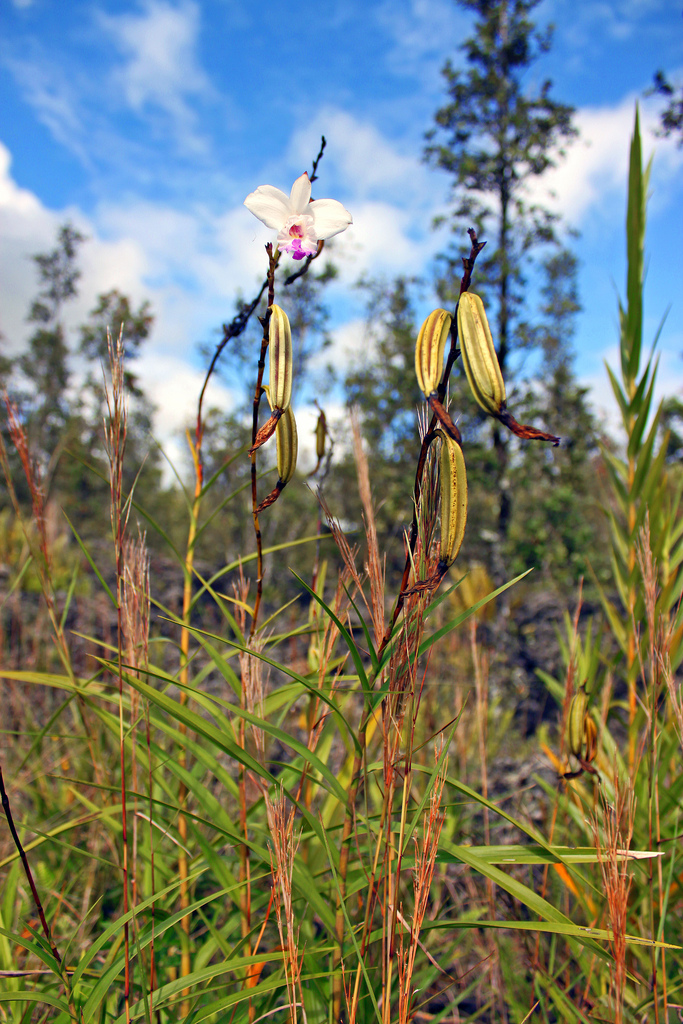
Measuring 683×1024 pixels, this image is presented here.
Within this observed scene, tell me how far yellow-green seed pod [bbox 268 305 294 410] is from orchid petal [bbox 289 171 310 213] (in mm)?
145

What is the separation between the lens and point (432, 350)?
1.77 feet

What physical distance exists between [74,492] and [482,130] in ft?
39.4

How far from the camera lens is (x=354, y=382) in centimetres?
868

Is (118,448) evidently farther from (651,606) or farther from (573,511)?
(573,511)

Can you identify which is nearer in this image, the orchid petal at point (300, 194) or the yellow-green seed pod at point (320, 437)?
the orchid petal at point (300, 194)

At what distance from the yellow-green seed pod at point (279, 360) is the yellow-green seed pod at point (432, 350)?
5.7 inches

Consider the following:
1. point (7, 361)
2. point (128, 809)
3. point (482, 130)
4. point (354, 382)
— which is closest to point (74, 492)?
point (7, 361)

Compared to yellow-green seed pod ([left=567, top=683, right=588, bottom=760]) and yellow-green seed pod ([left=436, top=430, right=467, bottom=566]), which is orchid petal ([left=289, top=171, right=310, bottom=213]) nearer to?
yellow-green seed pod ([left=436, top=430, right=467, bottom=566])

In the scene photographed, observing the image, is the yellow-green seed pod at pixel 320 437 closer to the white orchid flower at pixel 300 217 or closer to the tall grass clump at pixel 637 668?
the white orchid flower at pixel 300 217

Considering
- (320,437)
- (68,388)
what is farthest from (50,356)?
(320,437)

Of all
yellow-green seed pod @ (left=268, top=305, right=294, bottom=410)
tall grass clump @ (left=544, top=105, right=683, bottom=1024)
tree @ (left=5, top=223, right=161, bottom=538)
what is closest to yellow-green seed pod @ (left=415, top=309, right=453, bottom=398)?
yellow-green seed pod @ (left=268, top=305, right=294, bottom=410)

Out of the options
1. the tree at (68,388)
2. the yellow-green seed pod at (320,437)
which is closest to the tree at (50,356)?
the tree at (68,388)

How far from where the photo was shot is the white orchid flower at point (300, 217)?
0.63 meters

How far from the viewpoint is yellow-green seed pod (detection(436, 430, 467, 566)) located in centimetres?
49
